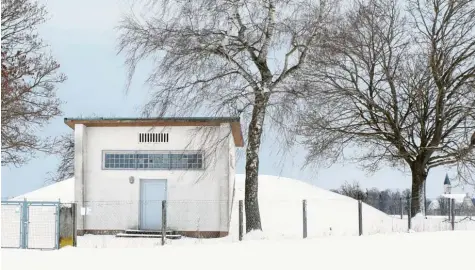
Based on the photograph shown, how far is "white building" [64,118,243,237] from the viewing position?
24422 mm

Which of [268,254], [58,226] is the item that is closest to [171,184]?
[58,226]

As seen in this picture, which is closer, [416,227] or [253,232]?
[253,232]

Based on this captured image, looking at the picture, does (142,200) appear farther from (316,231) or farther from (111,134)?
(316,231)

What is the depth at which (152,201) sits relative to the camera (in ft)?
81.7

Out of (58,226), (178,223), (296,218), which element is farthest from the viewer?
(296,218)

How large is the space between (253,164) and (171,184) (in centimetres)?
381

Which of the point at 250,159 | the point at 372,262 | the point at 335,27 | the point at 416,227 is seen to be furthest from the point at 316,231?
the point at 372,262

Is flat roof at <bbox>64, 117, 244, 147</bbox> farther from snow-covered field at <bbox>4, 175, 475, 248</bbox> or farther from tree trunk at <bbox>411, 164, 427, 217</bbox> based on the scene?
tree trunk at <bbox>411, 164, 427, 217</bbox>

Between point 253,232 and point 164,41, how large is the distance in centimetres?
709

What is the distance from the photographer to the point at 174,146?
24828 millimetres

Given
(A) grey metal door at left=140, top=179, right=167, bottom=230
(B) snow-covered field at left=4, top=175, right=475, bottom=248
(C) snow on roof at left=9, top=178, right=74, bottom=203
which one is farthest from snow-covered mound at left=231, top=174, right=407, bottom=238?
(C) snow on roof at left=9, top=178, right=74, bottom=203

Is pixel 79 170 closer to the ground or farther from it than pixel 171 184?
farther from it

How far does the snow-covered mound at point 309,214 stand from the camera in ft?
85.6

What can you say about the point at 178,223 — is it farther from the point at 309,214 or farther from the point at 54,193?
the point at 54,193
